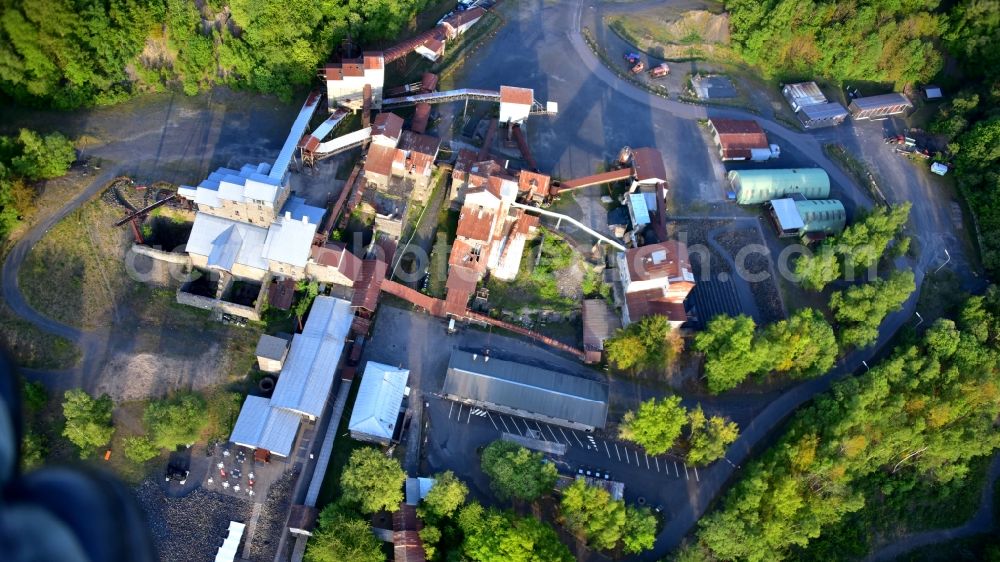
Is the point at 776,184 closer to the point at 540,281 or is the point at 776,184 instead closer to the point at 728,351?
the point at 728,351

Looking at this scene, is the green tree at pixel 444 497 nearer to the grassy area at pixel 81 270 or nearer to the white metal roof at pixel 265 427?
the white metal roof at pixel 265 427

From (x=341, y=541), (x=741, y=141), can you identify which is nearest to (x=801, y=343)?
(x=741, y=141)

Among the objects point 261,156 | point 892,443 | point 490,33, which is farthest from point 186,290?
point 892,443

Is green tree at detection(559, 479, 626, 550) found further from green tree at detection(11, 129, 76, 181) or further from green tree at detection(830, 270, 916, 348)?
green tree at detection(11, 129, 76, 181)

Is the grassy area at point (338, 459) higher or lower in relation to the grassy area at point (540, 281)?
lower

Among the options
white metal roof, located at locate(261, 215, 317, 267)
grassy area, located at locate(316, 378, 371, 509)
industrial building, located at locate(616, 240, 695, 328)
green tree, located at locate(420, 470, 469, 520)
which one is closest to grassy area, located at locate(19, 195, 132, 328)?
white metal roof, located at locate(261, 215, 317, 267)

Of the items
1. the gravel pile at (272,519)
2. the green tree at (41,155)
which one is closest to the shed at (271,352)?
the gravel pile at (272,519)

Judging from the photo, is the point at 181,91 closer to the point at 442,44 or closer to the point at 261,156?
the point at 261,156
